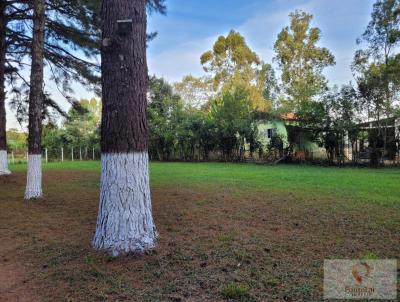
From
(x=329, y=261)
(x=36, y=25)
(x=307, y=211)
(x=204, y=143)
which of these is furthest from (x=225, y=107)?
(x=329, y=261)

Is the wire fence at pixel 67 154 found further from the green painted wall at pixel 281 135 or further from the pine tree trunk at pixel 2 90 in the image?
the pine tree trunk at pixel 2 90

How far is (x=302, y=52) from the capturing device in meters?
27.1

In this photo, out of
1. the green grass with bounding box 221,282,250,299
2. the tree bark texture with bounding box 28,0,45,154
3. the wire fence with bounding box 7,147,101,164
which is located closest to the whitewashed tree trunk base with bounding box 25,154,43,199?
the tree bark texture with bounding box 28,0,45,154

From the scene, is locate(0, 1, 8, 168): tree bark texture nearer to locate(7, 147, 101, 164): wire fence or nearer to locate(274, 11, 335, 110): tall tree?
locate(7, 147, 101, 164): wire fence

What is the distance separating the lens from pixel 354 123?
1599 centimetres

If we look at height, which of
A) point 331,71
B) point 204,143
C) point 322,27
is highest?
point 322,27

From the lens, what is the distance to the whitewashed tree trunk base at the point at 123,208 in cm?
331

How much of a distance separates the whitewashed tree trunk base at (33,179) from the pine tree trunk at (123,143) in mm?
4110

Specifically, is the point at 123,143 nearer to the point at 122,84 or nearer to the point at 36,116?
the point at 122,84

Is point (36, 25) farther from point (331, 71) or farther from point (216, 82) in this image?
point (216, 82)

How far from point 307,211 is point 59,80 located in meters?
9.75

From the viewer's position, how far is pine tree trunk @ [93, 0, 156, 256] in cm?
333

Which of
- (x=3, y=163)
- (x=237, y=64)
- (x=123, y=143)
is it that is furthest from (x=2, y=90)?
(x=237, y=64)

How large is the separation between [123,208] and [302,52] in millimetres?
27235
